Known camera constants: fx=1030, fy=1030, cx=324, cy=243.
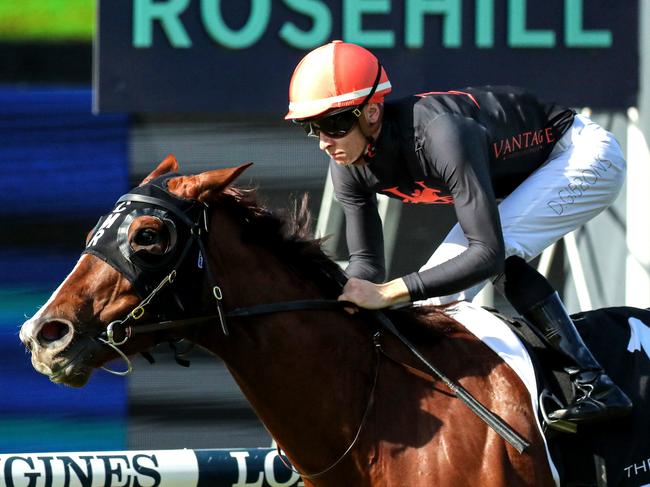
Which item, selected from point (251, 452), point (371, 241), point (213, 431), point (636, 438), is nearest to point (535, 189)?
point (371, 241)

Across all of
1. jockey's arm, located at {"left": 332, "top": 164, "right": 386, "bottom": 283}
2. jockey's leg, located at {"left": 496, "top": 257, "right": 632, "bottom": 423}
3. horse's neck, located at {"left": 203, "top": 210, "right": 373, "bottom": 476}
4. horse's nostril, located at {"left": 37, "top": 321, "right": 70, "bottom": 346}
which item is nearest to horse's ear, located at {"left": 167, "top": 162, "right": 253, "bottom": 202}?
horse's neck, located at {"left": 203, "top": 210, "right": 373, "bottom": 476}

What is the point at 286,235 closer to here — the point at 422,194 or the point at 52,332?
the point at 422,194

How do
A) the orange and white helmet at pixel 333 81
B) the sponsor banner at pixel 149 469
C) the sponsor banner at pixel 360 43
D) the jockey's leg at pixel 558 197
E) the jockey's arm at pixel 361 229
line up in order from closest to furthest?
1. the orange and white helmet at pixel 333 81
2. the jockey's leg at pixel 558 197
3. the jockey's arm at pixel 361 229
4. the sponsor banner at pixel 149 469
5. the sponsor banner at pixel 360 43

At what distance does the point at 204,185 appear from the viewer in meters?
2.76

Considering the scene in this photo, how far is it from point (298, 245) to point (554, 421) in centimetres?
86

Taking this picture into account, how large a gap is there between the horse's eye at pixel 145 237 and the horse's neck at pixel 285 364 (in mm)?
193

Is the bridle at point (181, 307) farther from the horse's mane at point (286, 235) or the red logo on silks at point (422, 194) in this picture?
the red logo on silks at point (422, 194)

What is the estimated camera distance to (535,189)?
3186 mm

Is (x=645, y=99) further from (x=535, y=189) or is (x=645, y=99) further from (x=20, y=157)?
(x=20, y=157)

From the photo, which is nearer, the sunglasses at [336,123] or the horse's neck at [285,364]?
the horse's neck at [285,364]

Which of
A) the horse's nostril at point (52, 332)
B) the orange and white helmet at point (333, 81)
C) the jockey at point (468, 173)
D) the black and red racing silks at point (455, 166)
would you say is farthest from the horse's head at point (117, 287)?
the black and red racing silks at point (455, 166)

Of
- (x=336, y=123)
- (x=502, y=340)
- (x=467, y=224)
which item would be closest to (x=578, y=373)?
(x=502, y=340)

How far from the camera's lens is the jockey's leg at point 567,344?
9.11 feet

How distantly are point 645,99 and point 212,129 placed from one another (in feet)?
7.28
